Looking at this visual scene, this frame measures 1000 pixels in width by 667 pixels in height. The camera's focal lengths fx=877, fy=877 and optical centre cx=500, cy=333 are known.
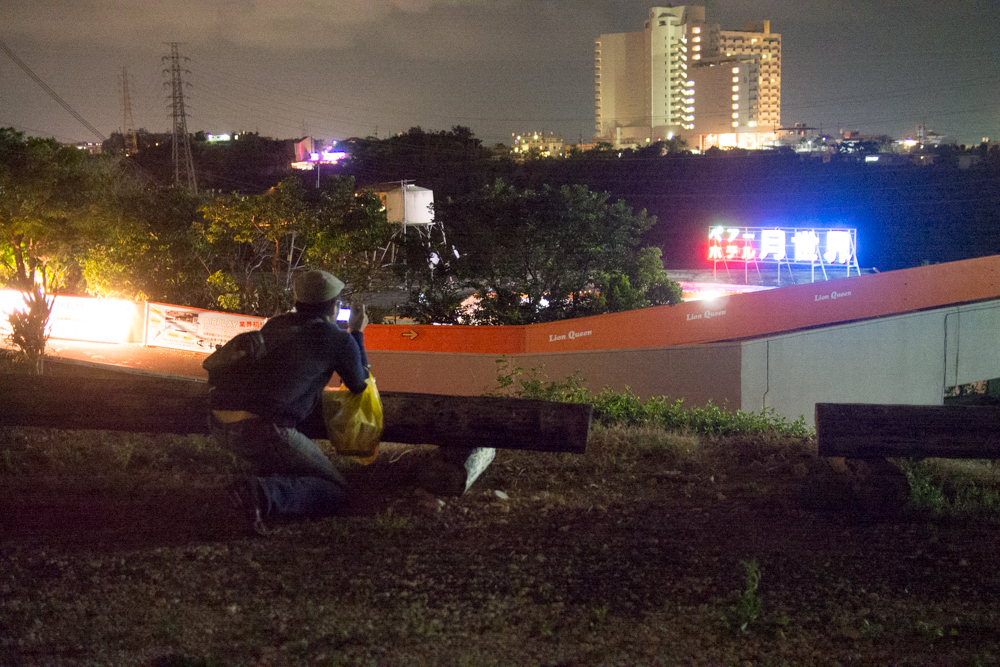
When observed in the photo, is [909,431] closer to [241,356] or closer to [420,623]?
[420,623]

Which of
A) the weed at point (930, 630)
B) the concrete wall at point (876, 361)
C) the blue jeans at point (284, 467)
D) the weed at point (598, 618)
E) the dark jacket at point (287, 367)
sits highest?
the dark jacket at point (287, 367)

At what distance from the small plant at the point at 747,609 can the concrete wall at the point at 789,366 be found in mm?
13320

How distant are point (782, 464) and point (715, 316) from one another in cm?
1412

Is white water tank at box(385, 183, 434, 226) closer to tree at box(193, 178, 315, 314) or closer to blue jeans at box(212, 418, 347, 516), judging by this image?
tree at box(193, 178, 315, 314)

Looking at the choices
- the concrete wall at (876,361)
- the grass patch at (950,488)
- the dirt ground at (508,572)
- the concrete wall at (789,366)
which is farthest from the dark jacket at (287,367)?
the concrete wall at (876,361)

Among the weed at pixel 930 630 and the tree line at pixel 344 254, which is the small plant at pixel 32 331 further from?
the weed at pixel 930 630

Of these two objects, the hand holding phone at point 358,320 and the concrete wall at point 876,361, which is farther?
the concrete wall at point 876,361

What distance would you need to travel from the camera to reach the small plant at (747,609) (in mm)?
3271

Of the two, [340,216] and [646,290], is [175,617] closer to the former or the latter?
[340,216]

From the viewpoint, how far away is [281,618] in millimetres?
3338

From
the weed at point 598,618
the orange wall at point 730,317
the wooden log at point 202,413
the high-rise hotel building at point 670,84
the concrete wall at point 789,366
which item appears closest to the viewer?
the weed at point 598,618

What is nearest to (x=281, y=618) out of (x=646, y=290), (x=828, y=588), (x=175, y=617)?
(x=175, y=617)

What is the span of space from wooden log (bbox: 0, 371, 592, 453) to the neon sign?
102ft

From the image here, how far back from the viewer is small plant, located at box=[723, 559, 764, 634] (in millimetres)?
3271
